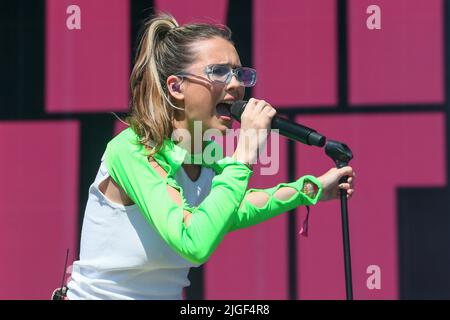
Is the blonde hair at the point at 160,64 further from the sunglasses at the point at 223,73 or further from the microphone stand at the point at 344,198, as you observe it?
the microphone stand at the point at 344,198

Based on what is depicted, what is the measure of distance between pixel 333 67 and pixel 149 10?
0.82 meters

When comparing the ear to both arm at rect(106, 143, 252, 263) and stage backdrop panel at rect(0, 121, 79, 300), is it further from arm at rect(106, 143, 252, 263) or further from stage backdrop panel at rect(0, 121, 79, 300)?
stage backdrop panel at rect(0, 121, 79, 300)

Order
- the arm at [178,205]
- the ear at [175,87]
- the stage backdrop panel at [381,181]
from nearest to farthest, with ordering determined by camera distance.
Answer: the arm at [178,205]
the ear at [175,87]
the stage backdrop panel at [381,181]

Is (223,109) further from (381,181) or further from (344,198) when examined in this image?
(381,181)

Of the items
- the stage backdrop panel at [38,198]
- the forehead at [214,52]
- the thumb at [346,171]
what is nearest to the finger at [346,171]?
the thumb at [346,171]

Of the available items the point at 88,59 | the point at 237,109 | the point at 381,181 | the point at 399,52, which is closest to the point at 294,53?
the point at 399,52

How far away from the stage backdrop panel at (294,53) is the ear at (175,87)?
172 centimetres

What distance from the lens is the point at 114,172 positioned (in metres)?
1.74

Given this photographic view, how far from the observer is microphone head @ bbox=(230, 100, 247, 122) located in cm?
176

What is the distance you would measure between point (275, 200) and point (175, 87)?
334mm

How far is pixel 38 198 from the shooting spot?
3.64 meters

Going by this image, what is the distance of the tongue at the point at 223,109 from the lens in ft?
6.03

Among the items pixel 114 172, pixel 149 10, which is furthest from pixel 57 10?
pixel 114 172

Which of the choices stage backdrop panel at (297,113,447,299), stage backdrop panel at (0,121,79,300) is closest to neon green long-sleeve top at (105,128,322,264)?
stage backdrop panel at (297,113,447,299)
